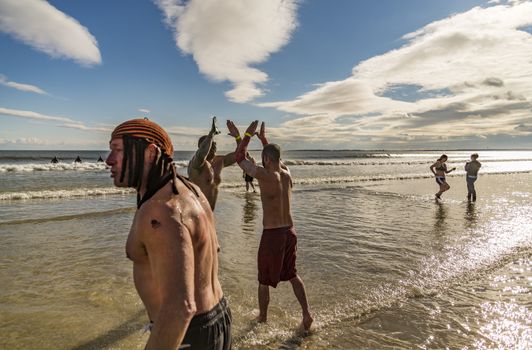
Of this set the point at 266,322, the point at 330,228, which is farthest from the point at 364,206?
the point at 266,322

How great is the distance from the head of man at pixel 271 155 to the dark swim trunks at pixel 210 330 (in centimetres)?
299

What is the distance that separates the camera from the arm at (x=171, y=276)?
1.50m

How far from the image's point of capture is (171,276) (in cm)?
152

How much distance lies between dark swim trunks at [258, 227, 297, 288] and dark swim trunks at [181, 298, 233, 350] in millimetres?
2664

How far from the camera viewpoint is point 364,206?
51.3 ft

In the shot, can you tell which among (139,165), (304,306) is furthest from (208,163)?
(139,165)

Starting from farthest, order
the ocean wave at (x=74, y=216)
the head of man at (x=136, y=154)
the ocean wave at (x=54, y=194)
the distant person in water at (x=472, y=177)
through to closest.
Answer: the ocean wave at (x=54, y=194) → the distant person in water at (x=472, y=177) → the ocean wave at (x=74, y=216) → the head of man at (x=136, y=154)

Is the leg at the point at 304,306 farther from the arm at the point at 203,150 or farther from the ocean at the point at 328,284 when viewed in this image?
the arm at the point at 203,150

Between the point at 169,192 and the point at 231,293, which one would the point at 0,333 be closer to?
the point at 231,293

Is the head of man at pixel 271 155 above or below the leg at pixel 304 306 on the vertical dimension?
above

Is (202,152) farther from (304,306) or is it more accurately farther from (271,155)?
(304,306)

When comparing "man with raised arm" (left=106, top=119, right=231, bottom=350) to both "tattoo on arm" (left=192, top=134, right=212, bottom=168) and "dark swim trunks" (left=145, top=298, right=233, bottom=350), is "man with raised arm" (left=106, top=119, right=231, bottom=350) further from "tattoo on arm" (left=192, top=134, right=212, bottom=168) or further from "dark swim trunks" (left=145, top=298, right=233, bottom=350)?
"tattoo on arm" (left=192, top=134, right=212, bottom=168)

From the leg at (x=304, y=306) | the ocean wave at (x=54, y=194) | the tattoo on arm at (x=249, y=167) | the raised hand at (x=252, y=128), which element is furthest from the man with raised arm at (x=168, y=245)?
the ocean wave at (x=54, y=194)

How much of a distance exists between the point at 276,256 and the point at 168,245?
129 inches
